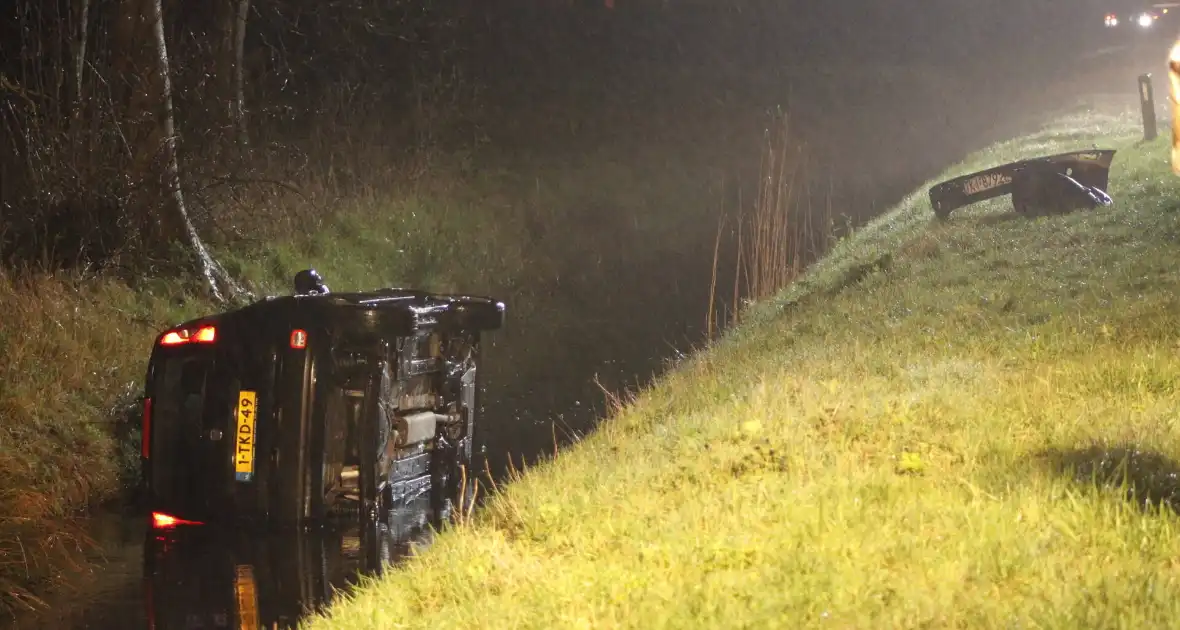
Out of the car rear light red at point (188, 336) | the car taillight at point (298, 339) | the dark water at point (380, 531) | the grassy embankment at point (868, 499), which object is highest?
the car rear light red at point (188, 336)

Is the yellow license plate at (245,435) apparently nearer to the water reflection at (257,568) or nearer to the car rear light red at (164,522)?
the water reflection at (257,568)

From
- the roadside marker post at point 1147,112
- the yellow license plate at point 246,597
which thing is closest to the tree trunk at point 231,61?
the yellow license plate at point 246,597

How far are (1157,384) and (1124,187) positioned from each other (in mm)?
12093

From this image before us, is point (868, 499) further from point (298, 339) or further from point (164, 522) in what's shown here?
point (164, 522)

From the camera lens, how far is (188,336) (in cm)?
846

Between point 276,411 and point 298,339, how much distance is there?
1.66 ft

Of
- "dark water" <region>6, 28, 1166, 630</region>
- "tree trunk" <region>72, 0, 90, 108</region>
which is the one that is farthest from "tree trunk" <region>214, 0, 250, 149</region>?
"dark water" <region>6, 28, 1166, 630</region>

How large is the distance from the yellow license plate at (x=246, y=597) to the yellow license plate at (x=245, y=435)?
2.26 feet

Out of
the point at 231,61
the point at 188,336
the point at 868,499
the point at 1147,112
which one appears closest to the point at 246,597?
the point at 188,336

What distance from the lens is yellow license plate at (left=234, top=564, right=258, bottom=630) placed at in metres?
6.78

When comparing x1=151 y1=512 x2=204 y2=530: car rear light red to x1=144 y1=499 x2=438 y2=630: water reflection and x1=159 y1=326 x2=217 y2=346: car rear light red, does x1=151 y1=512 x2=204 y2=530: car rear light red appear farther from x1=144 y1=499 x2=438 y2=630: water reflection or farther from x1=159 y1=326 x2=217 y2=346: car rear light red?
x1=159 y1=326 x2=217 y2=346: car rear light red

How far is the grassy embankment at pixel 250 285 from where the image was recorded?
9.20m

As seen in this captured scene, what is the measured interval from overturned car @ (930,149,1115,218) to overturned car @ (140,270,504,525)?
39.7 ft

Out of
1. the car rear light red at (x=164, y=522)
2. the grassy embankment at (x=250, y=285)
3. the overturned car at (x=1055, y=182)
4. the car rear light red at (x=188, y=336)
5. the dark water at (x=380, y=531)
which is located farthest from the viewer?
the overturned car at (x=1055, y=182)
